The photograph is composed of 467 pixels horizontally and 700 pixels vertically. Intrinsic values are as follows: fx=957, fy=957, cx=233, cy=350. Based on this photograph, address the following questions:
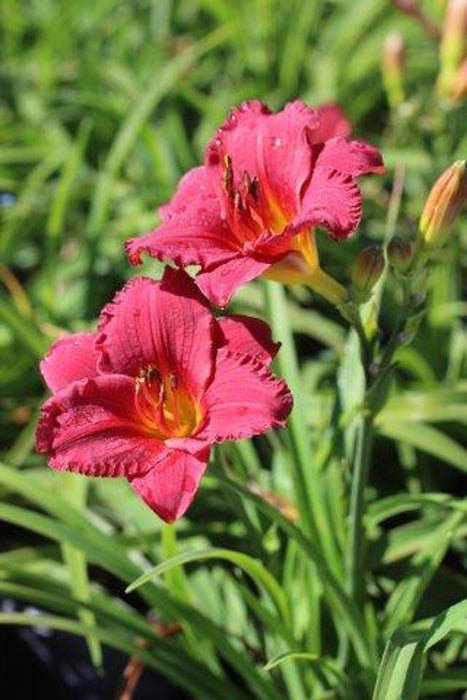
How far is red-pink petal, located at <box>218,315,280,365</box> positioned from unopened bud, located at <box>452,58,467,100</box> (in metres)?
0.90

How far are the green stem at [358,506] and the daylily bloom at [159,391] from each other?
0.17m

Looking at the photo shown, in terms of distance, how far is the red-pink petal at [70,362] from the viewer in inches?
35.7

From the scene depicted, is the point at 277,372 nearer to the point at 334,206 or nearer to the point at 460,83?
A: the point at 334,206

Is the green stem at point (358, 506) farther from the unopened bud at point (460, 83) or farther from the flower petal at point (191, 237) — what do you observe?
the unopened bud at point (460, 83)

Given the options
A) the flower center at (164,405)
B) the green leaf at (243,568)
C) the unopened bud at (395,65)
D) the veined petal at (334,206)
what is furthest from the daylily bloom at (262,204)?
the unopened bud at (395,65)

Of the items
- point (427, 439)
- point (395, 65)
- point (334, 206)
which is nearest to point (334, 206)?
point (334, 206)

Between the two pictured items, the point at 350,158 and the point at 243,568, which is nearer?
the point at 350,158

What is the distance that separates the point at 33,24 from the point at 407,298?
7.11ft

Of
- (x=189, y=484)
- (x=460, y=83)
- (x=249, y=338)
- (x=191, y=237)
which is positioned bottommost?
(x=189, y=484)

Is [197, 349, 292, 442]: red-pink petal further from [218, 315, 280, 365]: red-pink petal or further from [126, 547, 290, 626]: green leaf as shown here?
[126, 547, 290, 626]: green leaf

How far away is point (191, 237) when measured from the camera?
2.89ft

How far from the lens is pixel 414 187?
2.08 meters

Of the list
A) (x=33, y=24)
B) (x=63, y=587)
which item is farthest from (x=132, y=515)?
(x=33, y=24)

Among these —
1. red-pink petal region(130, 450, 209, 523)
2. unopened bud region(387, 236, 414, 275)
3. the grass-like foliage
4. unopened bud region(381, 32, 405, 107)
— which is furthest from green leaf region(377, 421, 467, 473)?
unopened bud region(381, 32, 405, 107)
